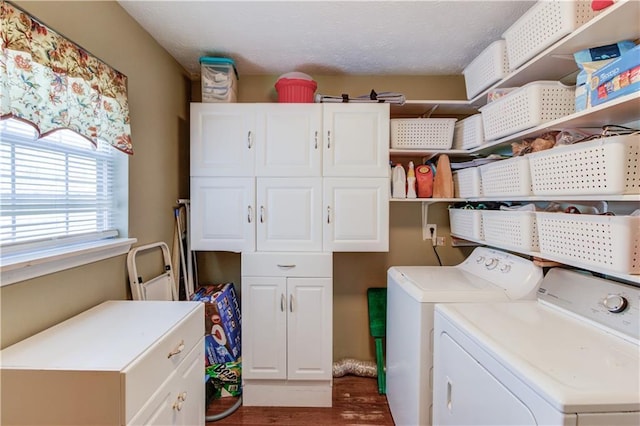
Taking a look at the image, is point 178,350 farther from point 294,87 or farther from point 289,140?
point 294,87

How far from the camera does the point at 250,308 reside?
2053 millimetres

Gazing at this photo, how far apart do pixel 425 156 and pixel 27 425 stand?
8.25ft

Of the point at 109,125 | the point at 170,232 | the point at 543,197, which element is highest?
the point at 109,125

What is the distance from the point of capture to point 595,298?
1.18 meters

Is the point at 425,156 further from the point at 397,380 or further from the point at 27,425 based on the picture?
the point at 27,425

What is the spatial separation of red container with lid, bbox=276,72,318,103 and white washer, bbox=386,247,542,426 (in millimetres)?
1378

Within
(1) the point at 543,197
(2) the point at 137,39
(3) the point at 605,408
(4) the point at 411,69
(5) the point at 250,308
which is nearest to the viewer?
(3) the point at 605,408

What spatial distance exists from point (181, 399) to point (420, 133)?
2093 millimetres

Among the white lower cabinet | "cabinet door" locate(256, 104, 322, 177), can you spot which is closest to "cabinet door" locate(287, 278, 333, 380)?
the white lower cabinet

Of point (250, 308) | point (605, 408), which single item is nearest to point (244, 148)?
point (250, 308)

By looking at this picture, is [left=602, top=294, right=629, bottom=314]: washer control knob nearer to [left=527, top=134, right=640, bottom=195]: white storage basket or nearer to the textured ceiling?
[left=527, top=134, right=640, bottom=195]: white storage basket

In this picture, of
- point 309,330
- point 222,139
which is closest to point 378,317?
point 309,330

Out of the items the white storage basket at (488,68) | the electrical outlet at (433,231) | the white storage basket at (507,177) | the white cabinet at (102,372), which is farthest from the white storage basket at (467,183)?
the white cabinet at (102,372)

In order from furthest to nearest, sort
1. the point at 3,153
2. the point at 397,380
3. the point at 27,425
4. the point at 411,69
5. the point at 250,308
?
the point at 411,69 → the point at 250,308 → the point at 397,380 → the point at 3,153 → the point at 27,425
